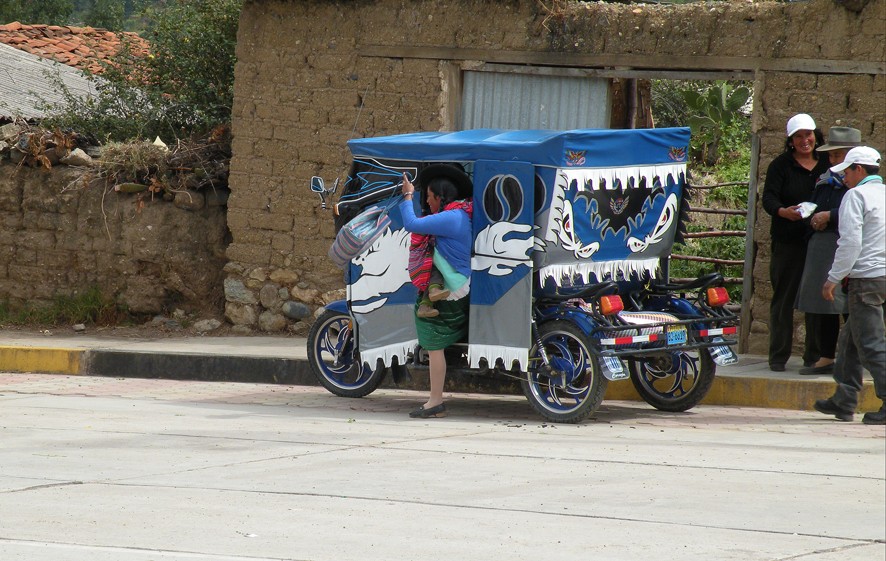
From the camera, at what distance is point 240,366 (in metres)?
11.6

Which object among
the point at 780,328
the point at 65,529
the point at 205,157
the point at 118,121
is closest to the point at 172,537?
the point at 65,529

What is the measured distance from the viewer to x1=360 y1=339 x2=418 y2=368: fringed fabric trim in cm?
949

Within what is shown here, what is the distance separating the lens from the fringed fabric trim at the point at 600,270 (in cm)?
897

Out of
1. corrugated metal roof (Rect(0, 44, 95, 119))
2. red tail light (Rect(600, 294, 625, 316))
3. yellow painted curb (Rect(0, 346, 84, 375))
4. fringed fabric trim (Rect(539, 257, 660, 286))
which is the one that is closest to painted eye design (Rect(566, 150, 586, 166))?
fringed fabric trim (Rect(539, 257, 660, 286))

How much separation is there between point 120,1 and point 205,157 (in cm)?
2116

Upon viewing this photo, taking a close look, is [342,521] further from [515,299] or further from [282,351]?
[282,351]

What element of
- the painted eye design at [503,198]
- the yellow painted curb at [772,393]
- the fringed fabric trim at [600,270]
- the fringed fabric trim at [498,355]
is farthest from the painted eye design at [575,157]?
the yellow painted curb at [772,393]

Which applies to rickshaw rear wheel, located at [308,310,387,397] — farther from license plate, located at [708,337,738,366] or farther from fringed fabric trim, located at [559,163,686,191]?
license plate, located at [708,337,738,366]

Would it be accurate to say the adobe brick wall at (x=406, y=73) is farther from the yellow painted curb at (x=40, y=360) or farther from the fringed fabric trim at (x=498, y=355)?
the fringed fabric trim at (x=498, y=355)

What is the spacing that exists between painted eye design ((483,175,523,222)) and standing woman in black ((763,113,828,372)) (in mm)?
2449

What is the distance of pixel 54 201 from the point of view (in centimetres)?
1375

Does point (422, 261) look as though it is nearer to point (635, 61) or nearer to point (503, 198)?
point (503, 198)

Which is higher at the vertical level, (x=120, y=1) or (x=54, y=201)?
(x=120, y=1)

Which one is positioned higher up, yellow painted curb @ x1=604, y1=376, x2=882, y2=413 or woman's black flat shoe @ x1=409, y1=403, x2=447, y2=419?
yellow painted curb @ x1=604, y1=376, x2=882, y2=413
